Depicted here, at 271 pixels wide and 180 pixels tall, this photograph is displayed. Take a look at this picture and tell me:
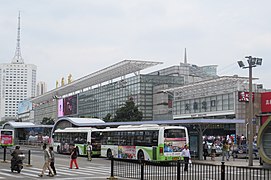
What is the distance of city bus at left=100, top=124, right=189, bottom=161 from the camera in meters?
28.0

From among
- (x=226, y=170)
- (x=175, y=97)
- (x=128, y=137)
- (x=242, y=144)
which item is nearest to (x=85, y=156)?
(x=128, y=137)

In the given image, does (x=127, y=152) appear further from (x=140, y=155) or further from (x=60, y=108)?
(x=60, y=108)

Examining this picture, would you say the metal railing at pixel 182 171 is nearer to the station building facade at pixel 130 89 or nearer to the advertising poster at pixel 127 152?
the advertising poster at pixel 127 152

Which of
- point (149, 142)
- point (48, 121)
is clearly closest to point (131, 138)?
point (149, 142)

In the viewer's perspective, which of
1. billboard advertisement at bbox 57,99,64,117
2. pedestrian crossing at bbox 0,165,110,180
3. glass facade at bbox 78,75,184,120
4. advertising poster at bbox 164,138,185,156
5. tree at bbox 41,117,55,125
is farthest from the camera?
billboard advertisement at bbox 57,99,64,117

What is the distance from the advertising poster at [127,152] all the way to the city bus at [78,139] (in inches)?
202

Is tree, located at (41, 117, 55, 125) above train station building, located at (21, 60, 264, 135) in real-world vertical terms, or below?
below

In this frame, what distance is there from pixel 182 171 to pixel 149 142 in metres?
13.3

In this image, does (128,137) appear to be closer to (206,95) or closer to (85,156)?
(85,156)

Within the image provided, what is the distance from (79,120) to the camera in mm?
51688

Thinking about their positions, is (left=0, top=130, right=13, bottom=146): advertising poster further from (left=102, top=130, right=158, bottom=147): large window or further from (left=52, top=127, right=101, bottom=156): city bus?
(left=102, top=130, right=158, bottom=147): large window

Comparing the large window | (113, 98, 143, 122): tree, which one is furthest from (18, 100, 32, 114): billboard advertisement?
the large window

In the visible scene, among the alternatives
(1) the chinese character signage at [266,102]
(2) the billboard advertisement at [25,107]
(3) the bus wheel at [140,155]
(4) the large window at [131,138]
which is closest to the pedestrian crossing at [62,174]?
(4) the large window at [131,138]

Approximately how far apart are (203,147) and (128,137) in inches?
310
